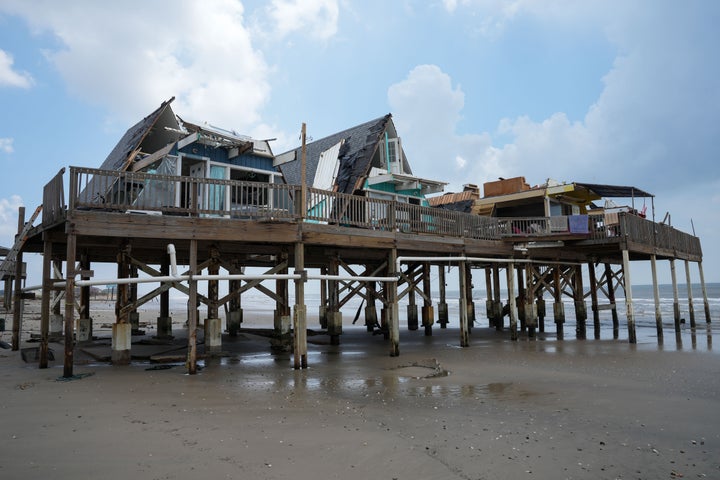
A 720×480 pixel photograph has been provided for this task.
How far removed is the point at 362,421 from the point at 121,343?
786 cm

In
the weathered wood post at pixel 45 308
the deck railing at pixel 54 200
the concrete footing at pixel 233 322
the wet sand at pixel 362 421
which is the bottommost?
the wet sand at pixel 362 421

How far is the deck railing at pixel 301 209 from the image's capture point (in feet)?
37.8

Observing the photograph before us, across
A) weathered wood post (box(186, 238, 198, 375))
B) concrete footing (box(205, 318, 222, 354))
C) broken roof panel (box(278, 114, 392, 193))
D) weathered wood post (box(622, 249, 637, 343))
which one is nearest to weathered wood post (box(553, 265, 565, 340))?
weathered wood post (box(622, 249, 637, 343))

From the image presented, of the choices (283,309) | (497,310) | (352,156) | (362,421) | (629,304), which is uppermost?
(352,156)

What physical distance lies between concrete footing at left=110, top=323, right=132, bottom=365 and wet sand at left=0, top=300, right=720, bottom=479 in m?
0.29

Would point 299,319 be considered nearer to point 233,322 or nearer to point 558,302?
point 233,322

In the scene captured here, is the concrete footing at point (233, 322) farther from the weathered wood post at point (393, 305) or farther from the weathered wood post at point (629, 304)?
the weathered wood post at point (629, 304)

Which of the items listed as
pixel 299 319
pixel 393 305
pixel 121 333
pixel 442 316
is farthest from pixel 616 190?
pixel 121 333

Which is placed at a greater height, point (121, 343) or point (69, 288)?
point (69, 288)

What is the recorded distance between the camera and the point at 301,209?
500 inches

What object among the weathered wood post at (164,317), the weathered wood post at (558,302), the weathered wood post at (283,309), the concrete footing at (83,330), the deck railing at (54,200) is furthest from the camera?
the weathered wood post at (558,302)

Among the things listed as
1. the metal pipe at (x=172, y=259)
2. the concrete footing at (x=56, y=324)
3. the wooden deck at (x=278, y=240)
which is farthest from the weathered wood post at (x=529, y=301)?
the concrete footing at (x=56, y=324)

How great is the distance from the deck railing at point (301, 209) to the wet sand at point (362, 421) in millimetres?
4105

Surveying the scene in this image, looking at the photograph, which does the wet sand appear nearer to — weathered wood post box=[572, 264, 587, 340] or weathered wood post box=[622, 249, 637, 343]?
weathered wood post box=[622, 249, 637, 343]
